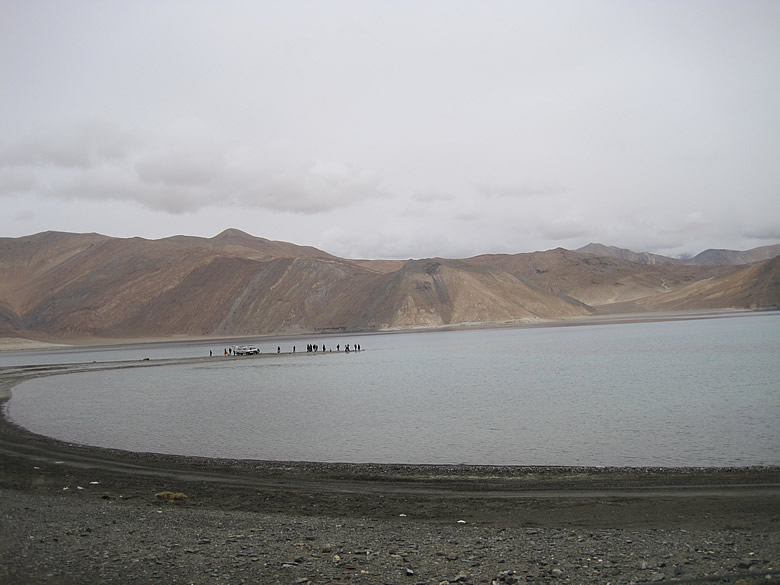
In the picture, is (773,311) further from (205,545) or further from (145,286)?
(205,545)

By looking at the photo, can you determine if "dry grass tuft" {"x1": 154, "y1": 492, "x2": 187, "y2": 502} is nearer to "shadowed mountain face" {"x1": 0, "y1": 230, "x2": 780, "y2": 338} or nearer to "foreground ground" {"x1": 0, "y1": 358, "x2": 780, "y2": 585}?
"foreground ground" {"x1": 0, "y1": 358, "x2": 780, "y2": 585}

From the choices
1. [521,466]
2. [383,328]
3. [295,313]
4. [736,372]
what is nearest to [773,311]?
[383,328]

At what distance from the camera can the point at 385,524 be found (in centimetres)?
1246

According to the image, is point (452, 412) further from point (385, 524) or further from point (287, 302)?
point (287, 302)

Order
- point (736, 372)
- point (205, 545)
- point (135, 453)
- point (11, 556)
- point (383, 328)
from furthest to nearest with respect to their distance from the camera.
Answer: point (383, 328)
point (736, 372)
point (135, 453)
point (205, 545)
point (11, 556)

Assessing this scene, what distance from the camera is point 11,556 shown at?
9.78m

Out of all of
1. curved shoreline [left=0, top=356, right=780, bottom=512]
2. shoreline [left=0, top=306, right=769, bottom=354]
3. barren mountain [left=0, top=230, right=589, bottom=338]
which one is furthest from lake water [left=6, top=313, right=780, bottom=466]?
barren mountain [left=0, top=230, right=589, bottom=338]

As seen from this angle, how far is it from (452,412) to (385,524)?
681 inches

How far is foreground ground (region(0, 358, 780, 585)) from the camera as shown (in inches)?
368

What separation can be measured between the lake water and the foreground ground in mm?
2984

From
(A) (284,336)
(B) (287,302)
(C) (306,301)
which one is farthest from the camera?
(C) (306,301)

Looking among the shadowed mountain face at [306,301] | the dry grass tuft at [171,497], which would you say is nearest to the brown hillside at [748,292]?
the shadowed mountain face at [306,301]

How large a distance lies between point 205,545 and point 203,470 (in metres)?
8.55

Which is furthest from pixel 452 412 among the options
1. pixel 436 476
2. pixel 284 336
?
pixel 284 336
